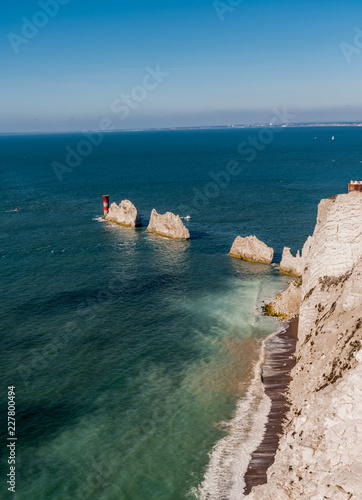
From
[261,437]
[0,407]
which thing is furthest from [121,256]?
[261,437]

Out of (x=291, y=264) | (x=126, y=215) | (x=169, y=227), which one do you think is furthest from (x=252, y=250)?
(x=126, y=215)

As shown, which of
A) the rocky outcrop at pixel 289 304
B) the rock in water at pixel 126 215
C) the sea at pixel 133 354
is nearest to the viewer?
the sea at pixel 133 354

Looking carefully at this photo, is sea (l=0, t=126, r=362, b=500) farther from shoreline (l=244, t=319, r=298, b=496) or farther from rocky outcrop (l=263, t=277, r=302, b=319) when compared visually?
rocky outcrop (l=263, t=277, r=302, b=319)

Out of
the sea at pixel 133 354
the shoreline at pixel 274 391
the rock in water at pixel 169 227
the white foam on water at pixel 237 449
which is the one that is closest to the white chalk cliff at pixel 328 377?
the shoreline at pixel 274 391

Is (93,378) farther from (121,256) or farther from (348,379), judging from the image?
(121,256)

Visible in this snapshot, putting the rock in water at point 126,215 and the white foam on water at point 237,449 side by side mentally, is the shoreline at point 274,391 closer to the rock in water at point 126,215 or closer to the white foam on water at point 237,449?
the white foam on water at point 237,449
